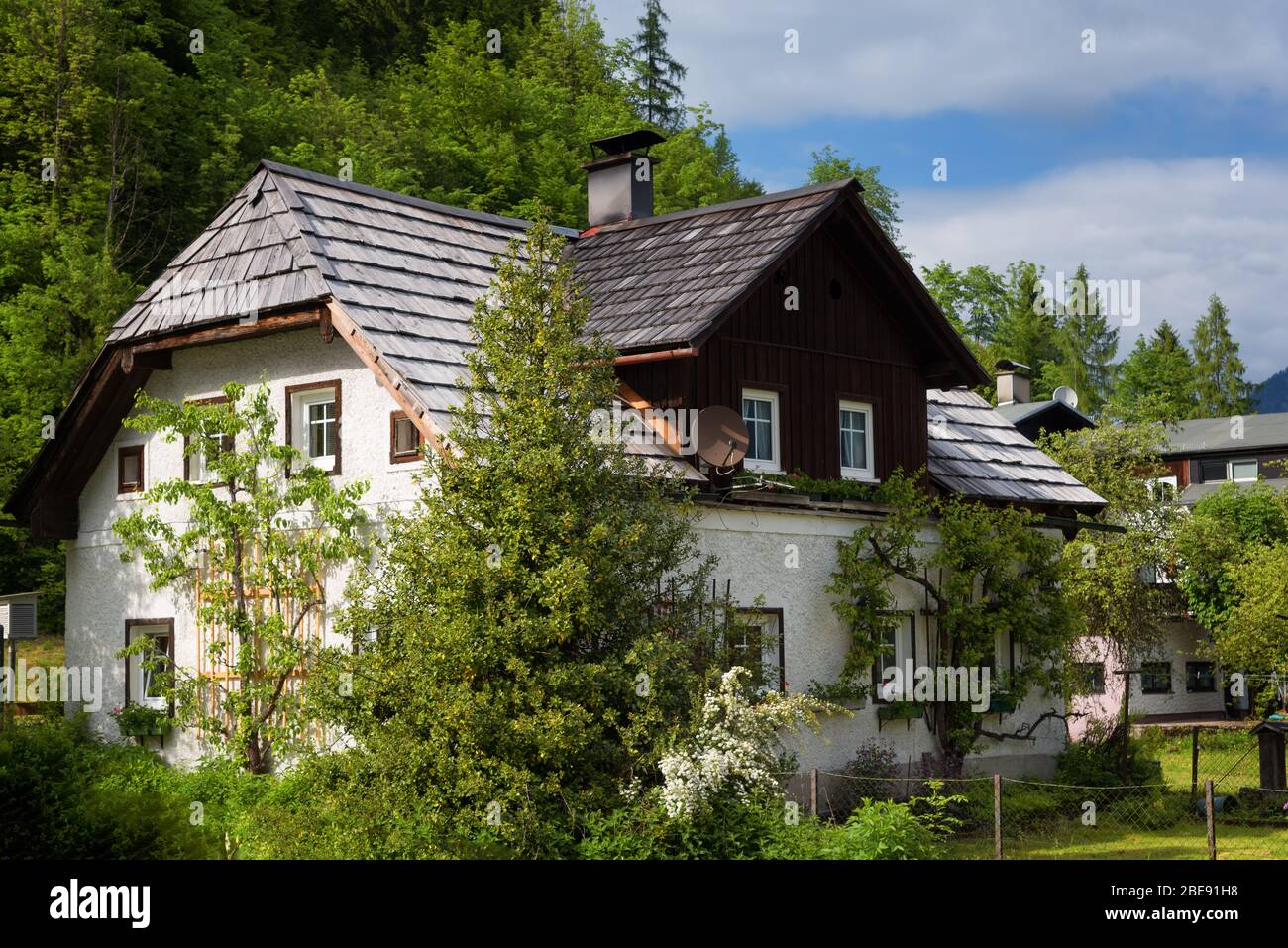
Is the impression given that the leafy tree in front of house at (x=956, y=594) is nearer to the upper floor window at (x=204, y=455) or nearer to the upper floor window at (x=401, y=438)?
the upper floor window at (x=401, y=438)

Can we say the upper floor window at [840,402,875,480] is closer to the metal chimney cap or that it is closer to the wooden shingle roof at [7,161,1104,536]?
the wooden shingle roof at [7,161,1104,536]

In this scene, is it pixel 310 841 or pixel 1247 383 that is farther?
pixel 1247 383

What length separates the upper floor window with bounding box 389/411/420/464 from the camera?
57.7ft

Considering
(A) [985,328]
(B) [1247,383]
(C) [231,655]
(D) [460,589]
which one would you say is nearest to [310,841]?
(D) [460,589]

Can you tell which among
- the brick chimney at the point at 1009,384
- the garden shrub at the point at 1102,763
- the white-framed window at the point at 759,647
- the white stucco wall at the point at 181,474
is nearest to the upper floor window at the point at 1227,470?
the brick chimney at the point at 1009,384

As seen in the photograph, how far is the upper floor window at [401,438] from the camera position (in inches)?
692

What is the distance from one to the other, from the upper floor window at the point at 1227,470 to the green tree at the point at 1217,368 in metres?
14.2

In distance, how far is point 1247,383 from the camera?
77.2 m

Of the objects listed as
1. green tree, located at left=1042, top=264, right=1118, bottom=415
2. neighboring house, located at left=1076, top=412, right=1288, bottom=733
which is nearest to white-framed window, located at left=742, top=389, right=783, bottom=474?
neighboring house, located at left=1076, top=412, right=1288, bottom=733

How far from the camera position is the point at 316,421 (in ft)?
62.0

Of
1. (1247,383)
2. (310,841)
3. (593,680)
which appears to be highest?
(1247,383)

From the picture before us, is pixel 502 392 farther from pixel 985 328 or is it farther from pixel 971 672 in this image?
pixel 985 328
